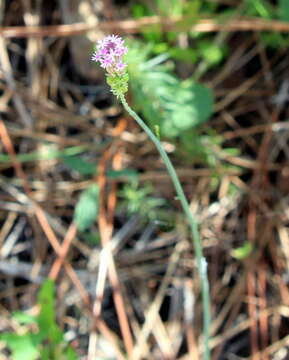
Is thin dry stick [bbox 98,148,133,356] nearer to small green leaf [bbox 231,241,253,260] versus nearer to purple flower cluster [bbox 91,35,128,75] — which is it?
small green leaf [bbox 231,241,253,260]

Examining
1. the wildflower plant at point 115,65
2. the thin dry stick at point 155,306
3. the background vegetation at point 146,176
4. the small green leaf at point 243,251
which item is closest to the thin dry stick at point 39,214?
the background vegetation at point 146,176

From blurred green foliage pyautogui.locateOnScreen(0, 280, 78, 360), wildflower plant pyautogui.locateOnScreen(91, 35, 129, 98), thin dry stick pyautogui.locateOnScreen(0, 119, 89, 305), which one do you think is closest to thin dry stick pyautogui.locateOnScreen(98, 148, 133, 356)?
thin dry stick pyautogui.locateOnScreen(0, 119, 89, 305)

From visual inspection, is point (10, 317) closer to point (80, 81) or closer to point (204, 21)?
point (80, 81)

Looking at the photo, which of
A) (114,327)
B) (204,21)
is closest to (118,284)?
(114,327)

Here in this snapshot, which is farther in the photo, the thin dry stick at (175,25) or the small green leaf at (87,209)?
the thin dry stick at (175,25)

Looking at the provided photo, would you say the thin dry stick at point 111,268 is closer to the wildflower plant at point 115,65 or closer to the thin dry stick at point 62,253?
the thin dry stick at point 62,253

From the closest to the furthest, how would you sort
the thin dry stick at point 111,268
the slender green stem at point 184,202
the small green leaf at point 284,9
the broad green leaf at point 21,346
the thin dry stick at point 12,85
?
the slender green stem at point 184,202
the broad green leaf at point 21,346
the thin dry stick at point 111,268
the small green leaf at point 284,9
the thin dry stick at point 12,85
